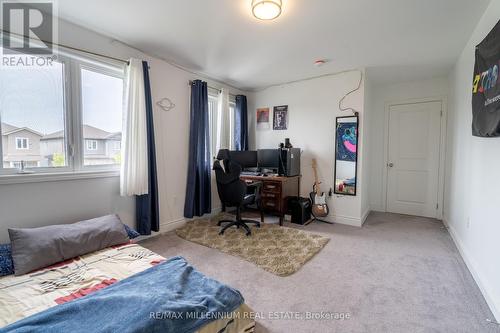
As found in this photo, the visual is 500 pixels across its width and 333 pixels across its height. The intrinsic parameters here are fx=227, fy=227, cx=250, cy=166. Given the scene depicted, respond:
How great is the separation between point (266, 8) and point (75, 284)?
2.43m

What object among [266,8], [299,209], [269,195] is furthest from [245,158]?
[266,8]

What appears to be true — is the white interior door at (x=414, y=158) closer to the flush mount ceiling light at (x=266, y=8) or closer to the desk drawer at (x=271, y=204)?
the desk drawer at (x=271, y=204)

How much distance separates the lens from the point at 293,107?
13.4ft

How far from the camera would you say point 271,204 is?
3.57 metres

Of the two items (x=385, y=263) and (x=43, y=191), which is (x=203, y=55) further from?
(x=385, y=263)

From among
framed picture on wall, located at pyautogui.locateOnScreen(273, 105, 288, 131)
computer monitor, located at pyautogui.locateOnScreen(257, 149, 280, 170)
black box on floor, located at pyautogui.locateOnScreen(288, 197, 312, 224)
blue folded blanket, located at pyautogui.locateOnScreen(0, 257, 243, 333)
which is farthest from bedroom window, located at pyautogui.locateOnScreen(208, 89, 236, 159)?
blue folded blanket, located at pyautogui.locateOnScreen(0, 257, 243, 333)

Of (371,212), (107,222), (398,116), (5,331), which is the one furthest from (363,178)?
(5,331)

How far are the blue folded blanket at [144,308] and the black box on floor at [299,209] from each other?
7.63 feet

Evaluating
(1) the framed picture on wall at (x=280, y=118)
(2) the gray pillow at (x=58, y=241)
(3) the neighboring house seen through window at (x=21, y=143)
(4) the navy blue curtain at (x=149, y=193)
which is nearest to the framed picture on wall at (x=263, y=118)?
(1) the framed picture on wall at (x=280, y=118)

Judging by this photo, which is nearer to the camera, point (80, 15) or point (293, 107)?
point (80, 15)

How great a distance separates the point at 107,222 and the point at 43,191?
0.63 metres

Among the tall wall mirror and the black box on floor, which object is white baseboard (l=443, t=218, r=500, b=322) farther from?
the black box on floor

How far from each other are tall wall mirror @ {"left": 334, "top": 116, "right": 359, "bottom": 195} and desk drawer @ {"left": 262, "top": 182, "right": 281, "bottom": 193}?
3.26ft

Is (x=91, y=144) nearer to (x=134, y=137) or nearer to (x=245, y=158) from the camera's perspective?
(x=134, y=137)
